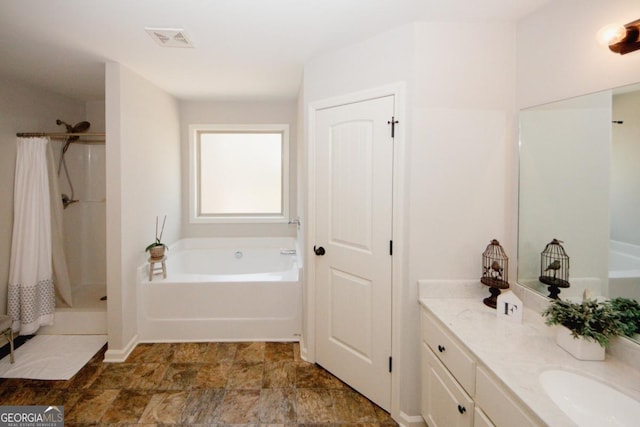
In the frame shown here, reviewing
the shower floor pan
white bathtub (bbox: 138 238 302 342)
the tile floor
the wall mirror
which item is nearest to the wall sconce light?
the wall mirror

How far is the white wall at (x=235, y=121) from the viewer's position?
3.82 metres

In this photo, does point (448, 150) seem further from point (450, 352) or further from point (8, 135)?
point (8, 135)

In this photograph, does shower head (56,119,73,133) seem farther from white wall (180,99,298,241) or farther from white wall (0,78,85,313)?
white wall (180,99,298,241)

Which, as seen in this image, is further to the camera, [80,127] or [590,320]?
[80,127]

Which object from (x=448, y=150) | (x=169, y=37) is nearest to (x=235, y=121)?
(x=169, y=37)

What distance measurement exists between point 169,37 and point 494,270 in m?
2.49

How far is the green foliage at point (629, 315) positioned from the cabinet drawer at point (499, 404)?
1.91ft

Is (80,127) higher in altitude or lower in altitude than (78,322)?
higher

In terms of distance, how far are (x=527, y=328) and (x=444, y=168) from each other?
3.02 ft

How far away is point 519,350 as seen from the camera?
128 cm

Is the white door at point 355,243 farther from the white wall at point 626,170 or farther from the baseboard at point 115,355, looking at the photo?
the baseboard at point 115,355

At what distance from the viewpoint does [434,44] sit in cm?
177

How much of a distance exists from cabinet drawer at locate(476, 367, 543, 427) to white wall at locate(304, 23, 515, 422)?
2.13 ft

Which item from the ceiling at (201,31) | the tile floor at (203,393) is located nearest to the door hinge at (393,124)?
the ceiling at (201,31)
